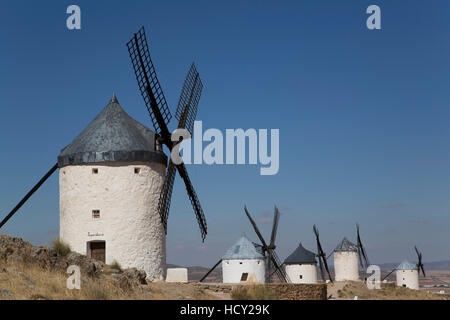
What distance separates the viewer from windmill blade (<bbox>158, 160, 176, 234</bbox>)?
2112cm

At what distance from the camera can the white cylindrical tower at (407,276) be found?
5150 centimetres

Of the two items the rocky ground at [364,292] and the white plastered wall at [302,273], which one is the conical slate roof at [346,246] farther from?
the white plastered wall at [302,273]

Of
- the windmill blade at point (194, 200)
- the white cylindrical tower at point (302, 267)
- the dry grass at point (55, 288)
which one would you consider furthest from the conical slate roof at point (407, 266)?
the dry grass at point (55, 288)

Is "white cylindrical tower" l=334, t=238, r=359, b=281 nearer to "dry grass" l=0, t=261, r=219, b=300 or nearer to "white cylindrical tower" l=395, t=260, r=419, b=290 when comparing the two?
"white cylindrical tower" l=395, t=260, r=419, b=290

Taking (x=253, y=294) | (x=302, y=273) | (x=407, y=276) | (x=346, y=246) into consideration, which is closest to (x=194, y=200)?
(x=253, y=294)

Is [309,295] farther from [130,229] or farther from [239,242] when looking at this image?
[239,242]

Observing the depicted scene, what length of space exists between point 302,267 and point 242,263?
9.98 metres

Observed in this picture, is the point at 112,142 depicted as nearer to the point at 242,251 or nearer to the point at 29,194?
the point at 29,194

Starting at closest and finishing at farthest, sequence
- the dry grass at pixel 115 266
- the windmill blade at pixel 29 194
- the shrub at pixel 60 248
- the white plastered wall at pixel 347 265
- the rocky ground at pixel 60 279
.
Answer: the rocky ground at pixel 60 279, the shrub at pixel 60 248, the dry grass at pixel 115 266, the windmill blade at pixel 29 194, the white plastered wall at pixel 347 265

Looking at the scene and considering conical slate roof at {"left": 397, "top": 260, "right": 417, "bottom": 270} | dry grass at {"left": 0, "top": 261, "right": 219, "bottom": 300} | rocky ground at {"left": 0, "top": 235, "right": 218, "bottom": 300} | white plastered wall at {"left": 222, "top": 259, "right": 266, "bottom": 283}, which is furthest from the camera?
conical slate roof at {"left": 397, "top": 260, "right": 417, "bottom": 270}

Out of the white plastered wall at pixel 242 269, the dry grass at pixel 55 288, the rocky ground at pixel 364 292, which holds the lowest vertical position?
the rocky ground at pixel 364 292

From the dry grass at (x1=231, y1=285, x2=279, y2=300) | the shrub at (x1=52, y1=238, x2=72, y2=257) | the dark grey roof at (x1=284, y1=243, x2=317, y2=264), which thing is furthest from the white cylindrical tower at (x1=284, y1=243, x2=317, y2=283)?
the shrub at (x1=52, y1=238, x2=72, y2=257)

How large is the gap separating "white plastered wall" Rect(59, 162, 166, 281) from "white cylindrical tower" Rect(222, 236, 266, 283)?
12.2 m

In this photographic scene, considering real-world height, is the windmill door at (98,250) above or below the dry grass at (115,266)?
above
